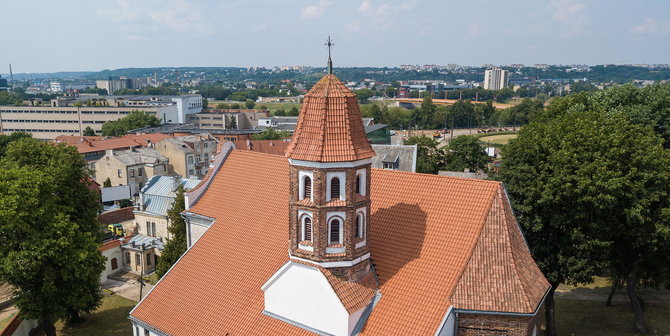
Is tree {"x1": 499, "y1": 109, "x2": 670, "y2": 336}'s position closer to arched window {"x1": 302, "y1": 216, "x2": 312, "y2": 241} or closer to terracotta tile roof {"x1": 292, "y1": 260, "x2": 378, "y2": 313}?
terracotta tile roof {"x1": 292, "y1": 260, "x2": 378, "y2": 313}

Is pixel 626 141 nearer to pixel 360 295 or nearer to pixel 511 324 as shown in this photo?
pixel 511 324

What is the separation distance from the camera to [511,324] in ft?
64.8

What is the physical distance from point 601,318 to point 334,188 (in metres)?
25.4

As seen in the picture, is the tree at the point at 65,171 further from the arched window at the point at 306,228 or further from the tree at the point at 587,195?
the tree at the point at 587,195

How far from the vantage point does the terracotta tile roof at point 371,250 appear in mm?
20594

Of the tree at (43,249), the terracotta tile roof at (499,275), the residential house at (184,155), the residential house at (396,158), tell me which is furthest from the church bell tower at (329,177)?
the residential house at (184,155)

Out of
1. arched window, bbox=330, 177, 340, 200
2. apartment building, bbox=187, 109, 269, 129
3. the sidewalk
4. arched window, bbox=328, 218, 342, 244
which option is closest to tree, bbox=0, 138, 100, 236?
the sidewalk

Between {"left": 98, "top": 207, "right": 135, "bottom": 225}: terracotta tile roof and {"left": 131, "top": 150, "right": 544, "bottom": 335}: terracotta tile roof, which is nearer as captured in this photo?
{"left": 131, "top": 150, "right": 544, "bottom": 335}: terracotta tile roof

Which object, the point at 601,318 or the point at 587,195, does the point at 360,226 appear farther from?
the point at 601,318

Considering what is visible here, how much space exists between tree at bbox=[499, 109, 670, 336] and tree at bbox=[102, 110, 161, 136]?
12042cm

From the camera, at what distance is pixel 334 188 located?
65.7 feet

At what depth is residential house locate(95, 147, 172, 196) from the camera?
75.3 m

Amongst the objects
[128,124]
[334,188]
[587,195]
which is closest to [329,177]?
[334,188]

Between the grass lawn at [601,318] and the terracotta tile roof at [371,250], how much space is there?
14553 mm
